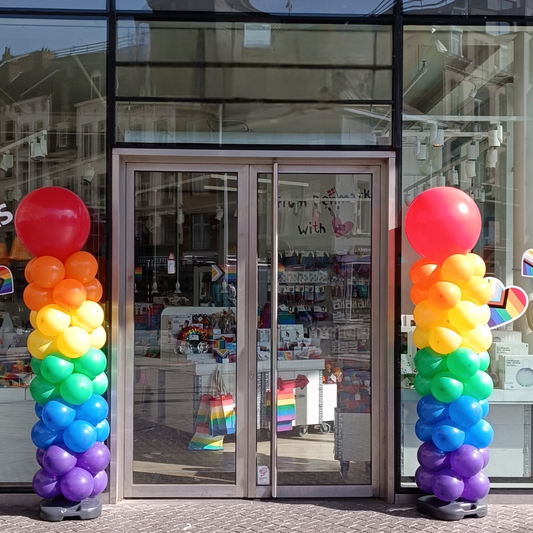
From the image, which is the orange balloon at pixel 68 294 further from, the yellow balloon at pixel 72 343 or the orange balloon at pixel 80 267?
the yellow balloon at pixel 72 343

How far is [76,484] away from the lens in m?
4.64

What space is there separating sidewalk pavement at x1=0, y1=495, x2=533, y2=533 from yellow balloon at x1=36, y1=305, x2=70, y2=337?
136 centimetres

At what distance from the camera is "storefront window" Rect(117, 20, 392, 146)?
17.2 feet

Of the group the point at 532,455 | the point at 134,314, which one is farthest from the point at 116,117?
the point at 532,455

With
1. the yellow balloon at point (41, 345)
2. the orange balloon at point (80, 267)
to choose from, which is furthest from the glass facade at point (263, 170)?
the yellow balloon at point (41, 345)

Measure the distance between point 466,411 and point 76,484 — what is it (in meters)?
2.73

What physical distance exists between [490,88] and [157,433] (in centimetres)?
392

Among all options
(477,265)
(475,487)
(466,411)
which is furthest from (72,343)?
(475,487)

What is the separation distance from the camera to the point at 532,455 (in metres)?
5.35

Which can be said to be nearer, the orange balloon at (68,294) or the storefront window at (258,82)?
the orange balloon at (68,294)

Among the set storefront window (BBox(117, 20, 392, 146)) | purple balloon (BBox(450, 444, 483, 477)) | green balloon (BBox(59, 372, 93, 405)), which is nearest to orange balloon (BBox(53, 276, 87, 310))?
green balloon (BBox(59, 372, 93, 405))

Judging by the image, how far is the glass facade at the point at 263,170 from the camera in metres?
5.26

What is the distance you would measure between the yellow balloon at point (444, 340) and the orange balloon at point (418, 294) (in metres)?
0.27

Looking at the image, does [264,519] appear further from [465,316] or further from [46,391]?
[465,316]
